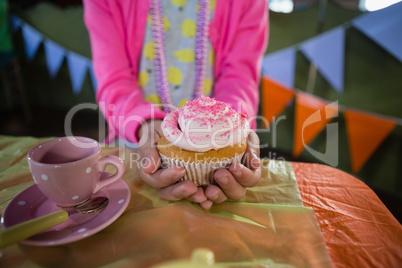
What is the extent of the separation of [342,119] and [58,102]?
3292 millimetres

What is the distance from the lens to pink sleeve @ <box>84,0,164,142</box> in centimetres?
110

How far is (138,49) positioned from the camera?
1.21m

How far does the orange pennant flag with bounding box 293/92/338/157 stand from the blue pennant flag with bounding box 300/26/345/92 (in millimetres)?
170

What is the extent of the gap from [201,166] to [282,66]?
1.86m

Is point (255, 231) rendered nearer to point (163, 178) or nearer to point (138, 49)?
point (163, 178)

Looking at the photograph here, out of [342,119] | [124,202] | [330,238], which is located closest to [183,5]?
[124,202]

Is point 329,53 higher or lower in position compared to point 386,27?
lower


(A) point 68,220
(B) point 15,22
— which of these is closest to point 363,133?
(A) point 68,220

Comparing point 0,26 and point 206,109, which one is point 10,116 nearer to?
point 0,26

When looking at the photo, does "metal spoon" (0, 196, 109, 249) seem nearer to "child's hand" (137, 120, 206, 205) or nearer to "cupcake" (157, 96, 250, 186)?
"child's hand" (137, 120, 206, 205)

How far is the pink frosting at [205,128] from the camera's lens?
76 cm

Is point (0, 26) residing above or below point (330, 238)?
above

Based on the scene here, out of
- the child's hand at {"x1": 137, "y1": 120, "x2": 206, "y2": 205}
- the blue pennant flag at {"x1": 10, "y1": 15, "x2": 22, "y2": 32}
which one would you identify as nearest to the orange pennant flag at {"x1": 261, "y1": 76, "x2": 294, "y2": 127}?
the child's hand at {"x1": 137, "y1": 120, "x2": 206, "y2": 205}

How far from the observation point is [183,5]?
117 centimetres
